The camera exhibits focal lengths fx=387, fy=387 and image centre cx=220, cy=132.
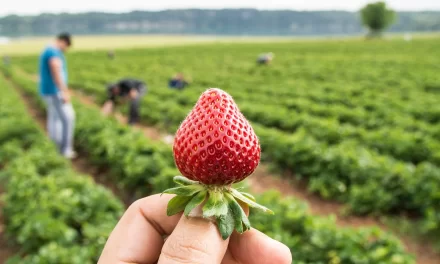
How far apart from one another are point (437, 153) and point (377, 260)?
12.1 ft

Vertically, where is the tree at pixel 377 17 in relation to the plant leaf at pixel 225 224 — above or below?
above

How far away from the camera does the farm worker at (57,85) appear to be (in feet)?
21.0

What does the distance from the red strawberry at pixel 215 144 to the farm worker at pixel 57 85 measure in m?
5.67

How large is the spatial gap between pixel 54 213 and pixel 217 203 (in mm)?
3938

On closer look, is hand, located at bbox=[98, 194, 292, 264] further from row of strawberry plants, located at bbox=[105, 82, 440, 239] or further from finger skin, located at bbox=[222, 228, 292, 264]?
row of strawberry plants, located at bbox=[105, 82, 440, 239]

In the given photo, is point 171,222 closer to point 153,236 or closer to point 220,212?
point 153,236

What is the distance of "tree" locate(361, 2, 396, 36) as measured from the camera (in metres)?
82.6

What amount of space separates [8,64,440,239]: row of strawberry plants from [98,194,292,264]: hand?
399cm

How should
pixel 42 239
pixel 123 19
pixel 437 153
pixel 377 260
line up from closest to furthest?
pixel 377 260 → pixel 42 239 → pixel 437 153 → pixel 123 19

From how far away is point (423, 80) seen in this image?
1568 centimetres

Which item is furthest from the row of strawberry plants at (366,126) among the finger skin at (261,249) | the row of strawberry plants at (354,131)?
Result: the finger skin at (261,249)

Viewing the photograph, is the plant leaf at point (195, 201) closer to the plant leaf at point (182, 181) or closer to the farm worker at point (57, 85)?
the plant leaf at point (182, 181)

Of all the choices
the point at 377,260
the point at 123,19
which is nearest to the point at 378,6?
the point at 377,260

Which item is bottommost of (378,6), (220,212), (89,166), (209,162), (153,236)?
(89,166)
